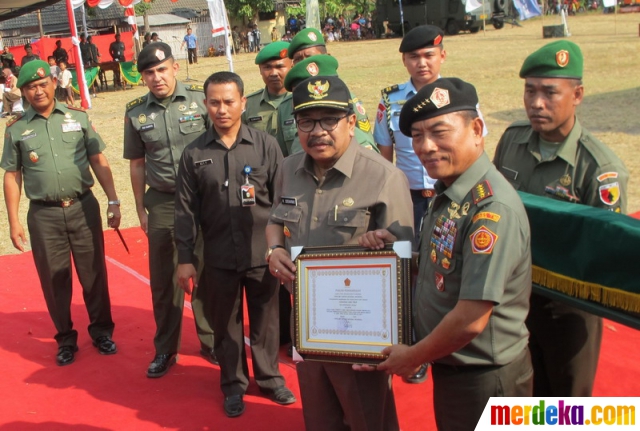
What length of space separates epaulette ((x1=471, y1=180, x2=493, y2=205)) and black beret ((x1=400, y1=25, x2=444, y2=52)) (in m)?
2.48

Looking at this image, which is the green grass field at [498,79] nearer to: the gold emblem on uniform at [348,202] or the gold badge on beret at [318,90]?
the gold emblem on uniform at [348,202]

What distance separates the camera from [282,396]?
4.44 metres

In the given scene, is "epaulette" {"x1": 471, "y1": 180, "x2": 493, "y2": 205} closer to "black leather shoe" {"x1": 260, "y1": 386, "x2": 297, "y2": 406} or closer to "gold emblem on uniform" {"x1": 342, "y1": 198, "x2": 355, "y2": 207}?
"gold emblem on uniform" {"x1": 342, "y1": 198, "x2": 355, "y2": 207}

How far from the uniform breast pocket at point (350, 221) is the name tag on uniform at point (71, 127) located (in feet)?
9.90

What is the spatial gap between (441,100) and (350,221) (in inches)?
31.0

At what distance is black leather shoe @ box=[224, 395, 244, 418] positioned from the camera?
4.33 m

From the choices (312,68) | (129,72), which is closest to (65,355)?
(312,68)

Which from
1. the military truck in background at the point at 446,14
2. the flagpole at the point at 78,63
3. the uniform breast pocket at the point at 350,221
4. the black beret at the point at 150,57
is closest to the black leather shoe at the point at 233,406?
the uniform breast pocket at the point at 350,221

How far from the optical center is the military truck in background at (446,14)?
37.8 metres

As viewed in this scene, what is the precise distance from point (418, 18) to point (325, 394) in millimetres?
38293

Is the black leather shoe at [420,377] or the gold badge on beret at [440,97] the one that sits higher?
the gold badge on beret at [440,97]

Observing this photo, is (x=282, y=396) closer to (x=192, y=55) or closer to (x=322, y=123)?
(x=322, y=123)

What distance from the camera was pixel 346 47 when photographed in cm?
3838

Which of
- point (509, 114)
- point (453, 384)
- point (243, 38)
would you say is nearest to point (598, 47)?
point (509, 114)
